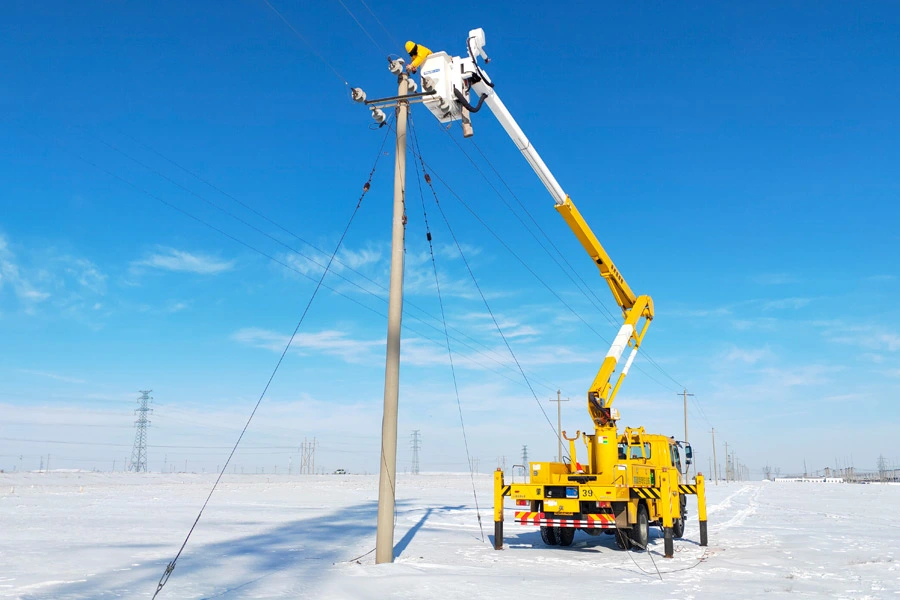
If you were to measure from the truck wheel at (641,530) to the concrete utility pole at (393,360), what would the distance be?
6.30 m

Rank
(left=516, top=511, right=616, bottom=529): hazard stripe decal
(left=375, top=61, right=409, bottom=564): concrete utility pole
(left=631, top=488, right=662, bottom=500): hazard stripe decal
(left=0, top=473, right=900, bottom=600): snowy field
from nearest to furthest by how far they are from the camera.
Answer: (left=0, top=473, right=900, bottom=600): snowy field, (left=375, top=61, right=409, bottom=564): concrete utility pole, (left=516, top=511, right=616, bottom=529): hazard stripe decal, (left=631, top=488, right=662, bottom=500): hazard stripe decal

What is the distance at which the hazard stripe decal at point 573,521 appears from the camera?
50.1 feet

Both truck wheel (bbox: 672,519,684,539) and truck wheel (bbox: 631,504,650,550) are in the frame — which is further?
truck wheel (bbox: 672,519,684,539)

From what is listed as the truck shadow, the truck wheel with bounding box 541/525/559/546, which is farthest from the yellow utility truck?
the truck shadow

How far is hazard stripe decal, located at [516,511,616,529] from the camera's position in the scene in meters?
15.3

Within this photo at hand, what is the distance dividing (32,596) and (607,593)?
315 inches

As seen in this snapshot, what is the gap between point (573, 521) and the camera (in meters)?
15.5

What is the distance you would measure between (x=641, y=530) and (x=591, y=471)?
1.96m

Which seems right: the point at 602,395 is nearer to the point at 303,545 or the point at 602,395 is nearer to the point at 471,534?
the point at 471,534

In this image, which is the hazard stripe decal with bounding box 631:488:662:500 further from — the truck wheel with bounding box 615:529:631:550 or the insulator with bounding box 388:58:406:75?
the insulator with bounding box 388:58:406:75

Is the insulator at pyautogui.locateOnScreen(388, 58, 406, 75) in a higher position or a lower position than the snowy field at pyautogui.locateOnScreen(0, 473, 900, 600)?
higher

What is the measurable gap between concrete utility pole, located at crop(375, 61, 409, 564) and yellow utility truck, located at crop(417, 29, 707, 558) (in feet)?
2.81

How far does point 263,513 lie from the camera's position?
81.3 feet

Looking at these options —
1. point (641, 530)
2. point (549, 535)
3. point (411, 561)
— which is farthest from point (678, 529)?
point (411, 561)
